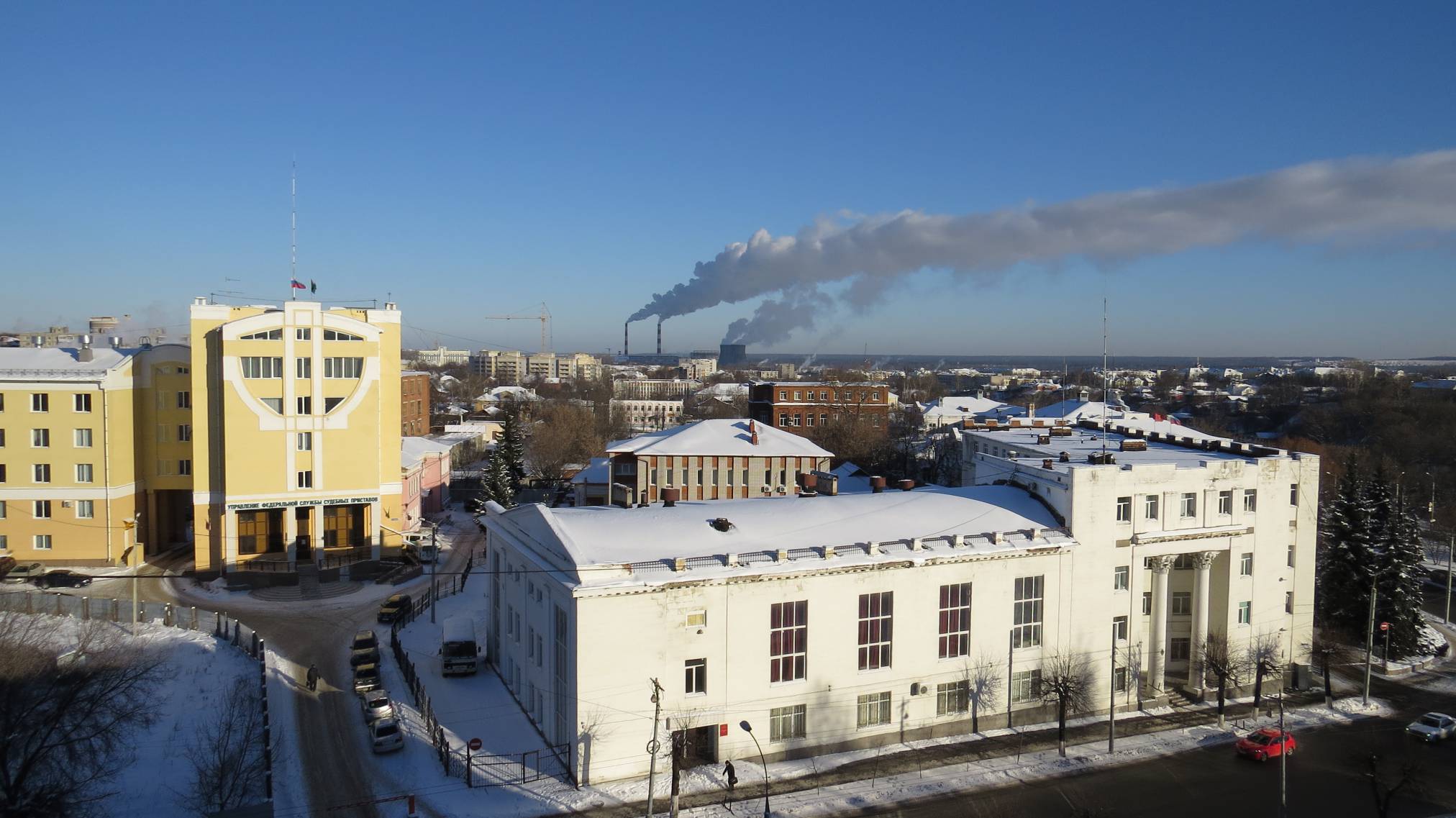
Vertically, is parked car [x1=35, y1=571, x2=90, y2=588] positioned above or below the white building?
below

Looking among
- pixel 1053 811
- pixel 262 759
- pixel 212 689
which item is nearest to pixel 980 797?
pixel 1053 811

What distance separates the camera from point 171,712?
31500 millimetres

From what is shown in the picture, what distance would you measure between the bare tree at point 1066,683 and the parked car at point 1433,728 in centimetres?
1232

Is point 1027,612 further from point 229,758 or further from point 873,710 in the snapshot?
point 229,758

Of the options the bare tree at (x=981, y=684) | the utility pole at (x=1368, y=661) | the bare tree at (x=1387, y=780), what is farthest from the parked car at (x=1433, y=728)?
the bare tree at (x=981, y=684)

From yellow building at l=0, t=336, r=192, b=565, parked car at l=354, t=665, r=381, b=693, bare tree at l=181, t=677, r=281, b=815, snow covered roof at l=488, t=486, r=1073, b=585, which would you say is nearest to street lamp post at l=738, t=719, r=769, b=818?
snow covered roof at l=488, t=486, r=1073, b=585

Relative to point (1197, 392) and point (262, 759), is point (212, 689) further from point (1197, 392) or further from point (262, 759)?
point (1197, 392)

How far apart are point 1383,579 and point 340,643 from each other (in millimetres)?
51353

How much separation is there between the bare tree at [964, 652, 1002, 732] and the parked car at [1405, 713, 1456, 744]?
16660mm

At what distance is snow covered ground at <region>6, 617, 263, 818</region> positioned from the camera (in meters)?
25.4

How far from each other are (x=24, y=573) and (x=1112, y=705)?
2258 inches

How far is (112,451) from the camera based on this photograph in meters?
53.6

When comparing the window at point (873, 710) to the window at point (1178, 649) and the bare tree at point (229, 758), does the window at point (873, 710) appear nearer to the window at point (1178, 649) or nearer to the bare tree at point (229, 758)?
the window at point (1178, 649)

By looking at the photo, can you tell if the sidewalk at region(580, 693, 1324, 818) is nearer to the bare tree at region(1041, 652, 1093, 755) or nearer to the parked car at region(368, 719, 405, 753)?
the bare tree at region(1041, 652, 1093, 755)
